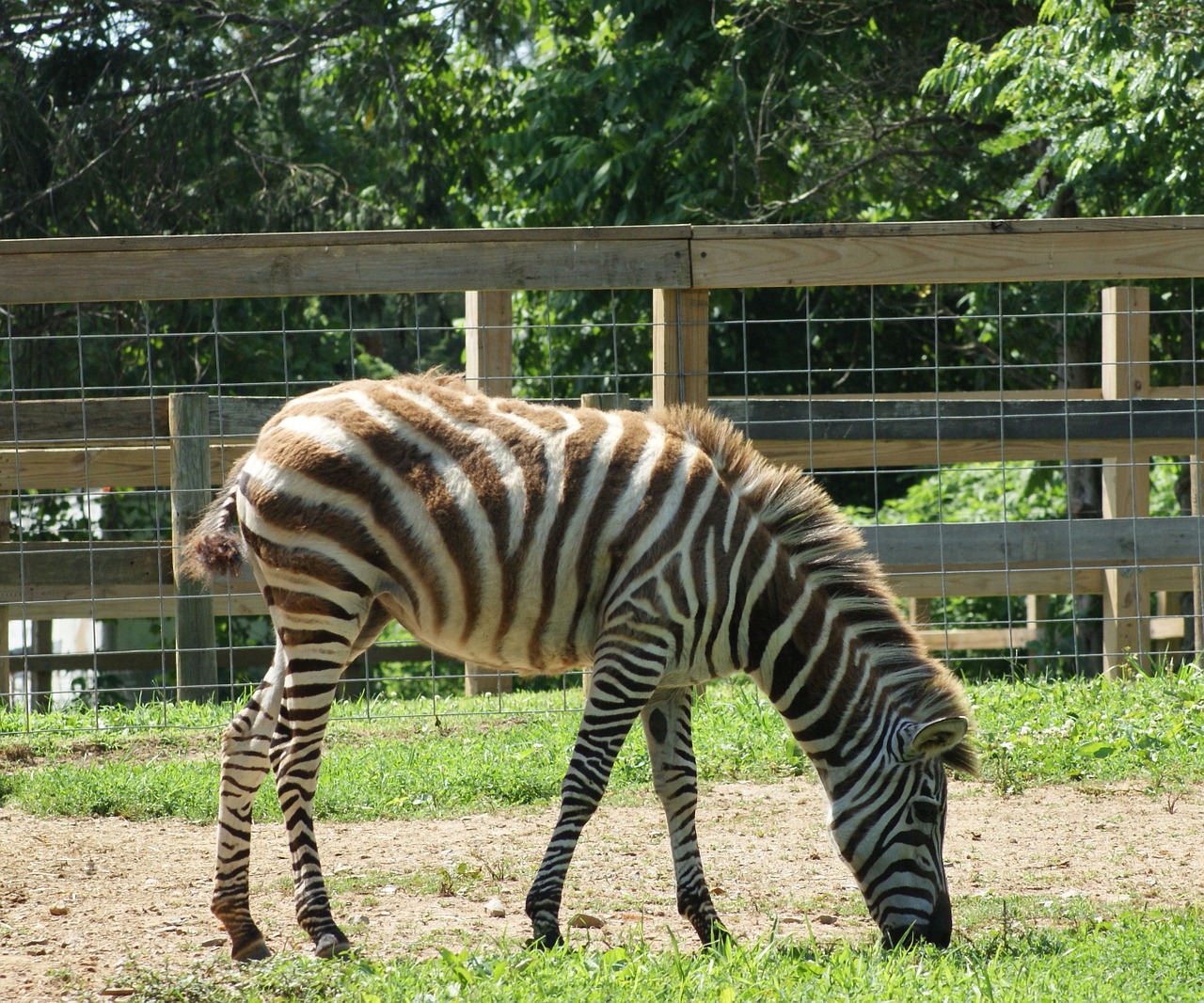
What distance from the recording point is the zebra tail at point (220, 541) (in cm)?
400

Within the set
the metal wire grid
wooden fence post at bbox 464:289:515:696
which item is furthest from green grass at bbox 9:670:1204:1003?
the metal wire grid

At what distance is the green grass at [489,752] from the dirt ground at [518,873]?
0.14 metres

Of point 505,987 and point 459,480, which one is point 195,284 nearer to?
point 459,480

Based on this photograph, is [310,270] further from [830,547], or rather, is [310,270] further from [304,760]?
[830,547]

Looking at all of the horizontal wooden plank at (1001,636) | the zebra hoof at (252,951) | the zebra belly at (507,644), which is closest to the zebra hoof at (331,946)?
the zebra hoof at (252,951)

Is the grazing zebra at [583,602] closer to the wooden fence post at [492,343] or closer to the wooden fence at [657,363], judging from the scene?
the wooden fence at [657,363]

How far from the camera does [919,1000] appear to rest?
2.87 meters

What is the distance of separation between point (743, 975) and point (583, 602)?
129 centimetres

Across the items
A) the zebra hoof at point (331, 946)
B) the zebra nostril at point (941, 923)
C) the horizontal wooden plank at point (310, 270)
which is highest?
the horizontal wooden plank at point (310, 270)

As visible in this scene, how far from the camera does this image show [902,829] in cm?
366

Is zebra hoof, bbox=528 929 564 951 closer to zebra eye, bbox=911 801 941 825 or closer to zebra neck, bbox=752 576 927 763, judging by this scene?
zebra neck, bbox=752 576 927 763

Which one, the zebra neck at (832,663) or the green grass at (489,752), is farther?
the green grass at (489,752)

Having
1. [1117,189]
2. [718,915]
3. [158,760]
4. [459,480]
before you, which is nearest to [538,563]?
[459,480]

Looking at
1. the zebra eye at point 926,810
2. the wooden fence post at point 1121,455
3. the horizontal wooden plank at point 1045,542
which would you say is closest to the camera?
the zebra eye at point 926,810
